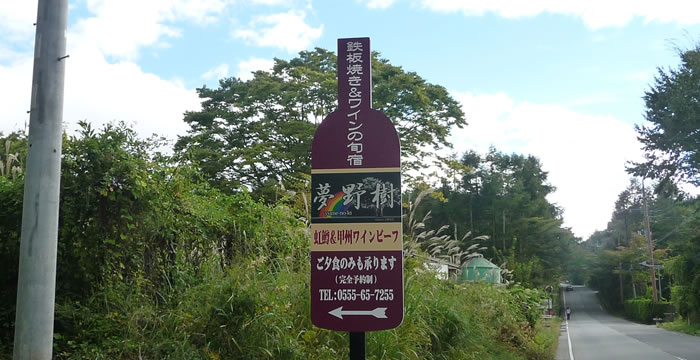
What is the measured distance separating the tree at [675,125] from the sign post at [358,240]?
20869 millimetres

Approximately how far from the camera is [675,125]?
22938 mm

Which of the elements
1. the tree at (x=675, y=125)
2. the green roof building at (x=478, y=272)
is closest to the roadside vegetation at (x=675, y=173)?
the tree at (x=675, y=125)

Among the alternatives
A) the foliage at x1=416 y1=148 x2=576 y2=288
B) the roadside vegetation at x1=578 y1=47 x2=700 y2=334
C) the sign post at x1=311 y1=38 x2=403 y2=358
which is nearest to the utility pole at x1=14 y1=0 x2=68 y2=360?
the sign post at x1=311 y1=38 x2=403 y2=358

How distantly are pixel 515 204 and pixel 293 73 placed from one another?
36.5 meters

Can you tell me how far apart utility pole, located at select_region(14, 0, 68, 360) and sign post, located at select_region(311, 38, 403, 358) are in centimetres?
181

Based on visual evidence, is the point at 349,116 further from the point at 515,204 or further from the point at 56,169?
the point at 515,204

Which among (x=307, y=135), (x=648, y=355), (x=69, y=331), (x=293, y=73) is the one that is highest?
(x=293, y=73)

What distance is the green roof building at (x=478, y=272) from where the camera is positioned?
11.5 m

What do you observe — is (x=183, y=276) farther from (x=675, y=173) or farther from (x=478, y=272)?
(x=675, y=173)

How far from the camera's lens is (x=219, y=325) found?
17.3 feet

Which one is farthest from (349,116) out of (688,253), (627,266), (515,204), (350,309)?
(627,266)

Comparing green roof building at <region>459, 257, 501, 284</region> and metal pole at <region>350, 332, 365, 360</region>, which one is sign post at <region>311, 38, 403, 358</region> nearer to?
metal pole at <region>350, 332, 365, 360</region>

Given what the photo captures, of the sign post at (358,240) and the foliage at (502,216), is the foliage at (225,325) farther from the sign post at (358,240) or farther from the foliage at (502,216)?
the foliage at (502,216)

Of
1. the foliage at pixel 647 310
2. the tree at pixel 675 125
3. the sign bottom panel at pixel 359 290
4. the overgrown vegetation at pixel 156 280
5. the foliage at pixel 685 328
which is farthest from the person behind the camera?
the foliage at pixel 647 310
